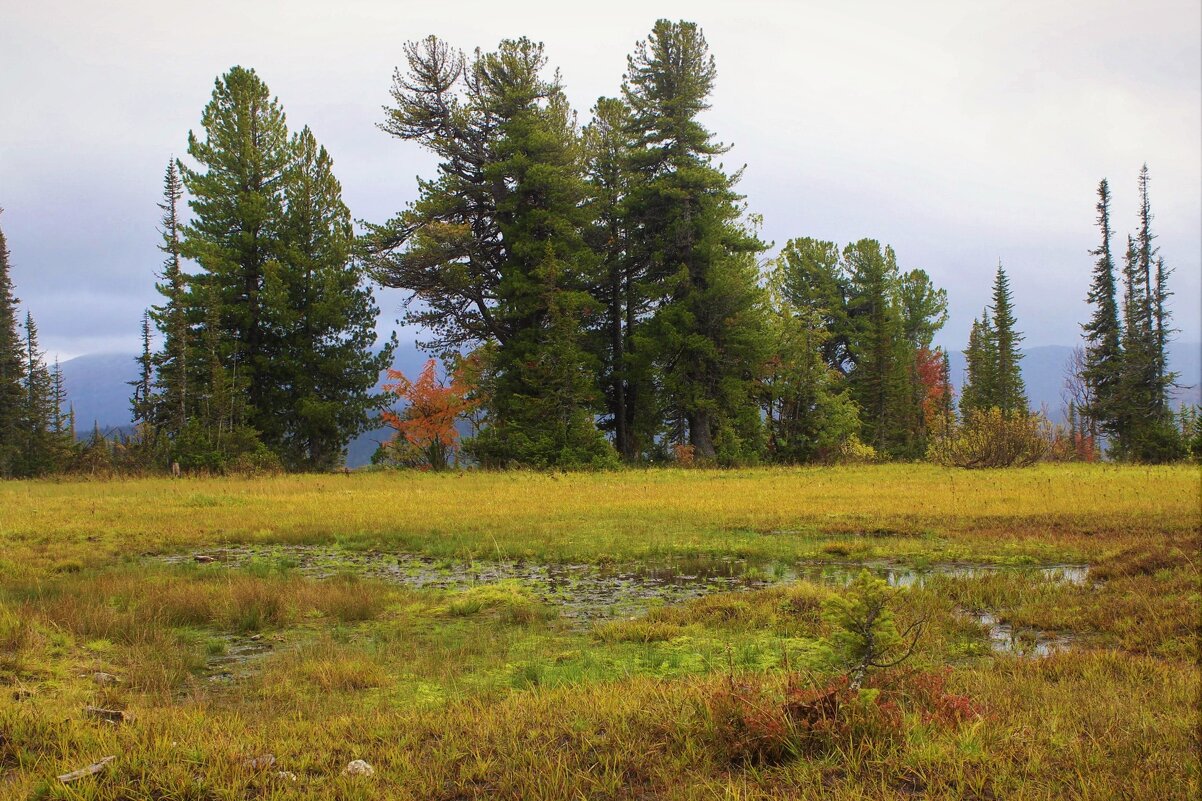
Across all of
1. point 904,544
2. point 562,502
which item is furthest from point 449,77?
point 904,544

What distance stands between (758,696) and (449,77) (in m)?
38.0

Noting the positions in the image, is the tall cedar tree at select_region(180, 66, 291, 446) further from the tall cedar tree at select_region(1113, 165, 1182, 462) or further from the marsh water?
the tall cedar tree at select_region(1113, 165, 1182, 462)

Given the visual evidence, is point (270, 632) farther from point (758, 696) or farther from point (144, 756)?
point (758, 696)

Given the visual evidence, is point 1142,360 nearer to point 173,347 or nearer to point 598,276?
point 598,276

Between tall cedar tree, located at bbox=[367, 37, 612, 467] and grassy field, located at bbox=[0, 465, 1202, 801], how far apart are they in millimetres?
17254

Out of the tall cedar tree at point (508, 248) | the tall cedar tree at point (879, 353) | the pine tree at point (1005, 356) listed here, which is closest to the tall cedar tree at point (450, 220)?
the tall cedar tree at point (508, 248)

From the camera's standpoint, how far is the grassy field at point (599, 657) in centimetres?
397

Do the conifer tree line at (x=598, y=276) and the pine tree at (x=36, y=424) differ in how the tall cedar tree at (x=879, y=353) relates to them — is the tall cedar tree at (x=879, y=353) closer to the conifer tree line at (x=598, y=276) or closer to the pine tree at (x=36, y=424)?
the conifer tree line at (x=598, y=276)

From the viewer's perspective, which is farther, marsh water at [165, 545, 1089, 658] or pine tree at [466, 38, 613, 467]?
pine tree at [466, 38, 613, 467]

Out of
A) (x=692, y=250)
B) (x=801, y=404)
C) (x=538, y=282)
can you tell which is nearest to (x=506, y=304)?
(x=538, y=282)

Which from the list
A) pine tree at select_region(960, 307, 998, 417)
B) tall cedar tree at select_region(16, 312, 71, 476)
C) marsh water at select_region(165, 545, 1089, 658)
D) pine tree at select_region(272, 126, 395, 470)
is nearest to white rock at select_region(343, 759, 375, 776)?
marsh water at select_region(165, 545, 1089, 658)

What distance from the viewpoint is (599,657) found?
21.6ft

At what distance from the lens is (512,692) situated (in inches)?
212

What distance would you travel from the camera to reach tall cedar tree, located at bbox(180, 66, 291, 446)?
35062 millimetres
